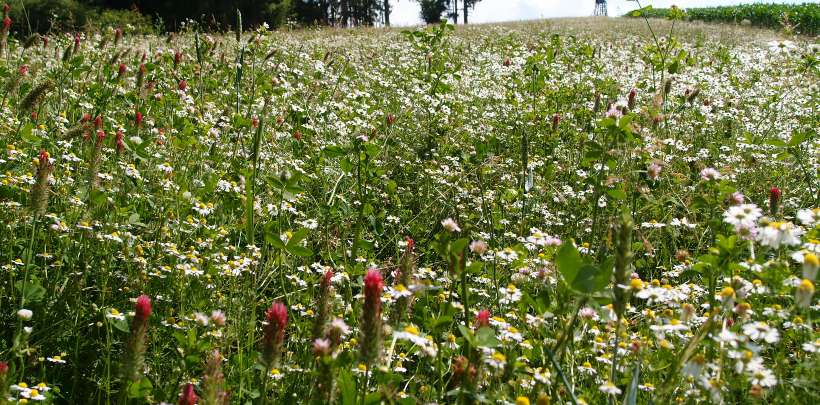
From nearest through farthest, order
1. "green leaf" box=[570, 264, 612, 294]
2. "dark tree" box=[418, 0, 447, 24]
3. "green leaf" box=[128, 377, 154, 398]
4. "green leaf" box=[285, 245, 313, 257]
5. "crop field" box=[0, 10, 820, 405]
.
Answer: "green leaf" box=[570, 264, 612, 294], "crop field" box=[0, 10, 820, 405], "green leaf" box=[128, 377, 154, 398], "green leaf" box=[285, 245, 313, 257], "dark tree" box=[418, 0, 447, 24]

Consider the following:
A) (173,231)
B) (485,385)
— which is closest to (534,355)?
(485,385)

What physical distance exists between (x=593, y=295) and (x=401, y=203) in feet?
8.50

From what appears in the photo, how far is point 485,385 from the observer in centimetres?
200

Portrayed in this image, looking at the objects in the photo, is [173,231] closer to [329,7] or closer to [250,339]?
[250,339]

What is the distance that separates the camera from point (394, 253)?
363 cm

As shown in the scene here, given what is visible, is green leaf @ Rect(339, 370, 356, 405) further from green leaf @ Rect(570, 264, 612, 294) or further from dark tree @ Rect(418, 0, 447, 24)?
dark tree @ Rect(418, 0, 447, 24)

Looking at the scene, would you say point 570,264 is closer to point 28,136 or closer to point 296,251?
point 296,251

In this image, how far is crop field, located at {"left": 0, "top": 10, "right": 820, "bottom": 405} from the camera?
5.35 feet

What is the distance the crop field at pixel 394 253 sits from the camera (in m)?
1.63

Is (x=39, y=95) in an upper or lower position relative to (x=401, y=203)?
upper

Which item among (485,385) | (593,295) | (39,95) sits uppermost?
(39,95)

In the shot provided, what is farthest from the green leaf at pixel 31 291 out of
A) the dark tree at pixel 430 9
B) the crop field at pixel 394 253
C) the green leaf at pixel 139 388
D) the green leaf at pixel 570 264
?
the dark tree at pixel 430 9

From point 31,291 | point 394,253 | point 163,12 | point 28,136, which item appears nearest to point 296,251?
point 31,291

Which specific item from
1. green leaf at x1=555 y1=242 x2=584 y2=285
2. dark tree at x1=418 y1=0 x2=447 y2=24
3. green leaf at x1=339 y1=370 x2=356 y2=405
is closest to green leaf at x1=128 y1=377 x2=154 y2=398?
green leaf at x1=339 y1=370 x2=356 y2=405
